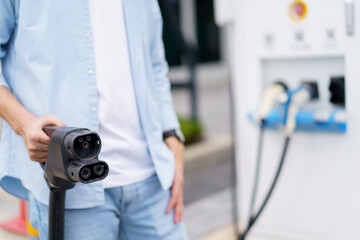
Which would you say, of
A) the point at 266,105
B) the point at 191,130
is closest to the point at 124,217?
the point at 266,105

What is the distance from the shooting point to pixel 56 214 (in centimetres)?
135

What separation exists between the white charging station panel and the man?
1071 millimetres

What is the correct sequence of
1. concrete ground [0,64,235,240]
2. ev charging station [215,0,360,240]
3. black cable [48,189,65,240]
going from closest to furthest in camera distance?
black cable [48,189,65,240] < ev charging station [215,0,360,240] < concrete ground [0,64,235,240]

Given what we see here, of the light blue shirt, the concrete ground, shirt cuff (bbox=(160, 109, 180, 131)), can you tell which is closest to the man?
the light blue shirt

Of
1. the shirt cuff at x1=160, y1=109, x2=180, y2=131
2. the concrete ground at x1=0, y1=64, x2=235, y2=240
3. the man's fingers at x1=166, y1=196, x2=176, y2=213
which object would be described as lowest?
the concrete ground at x1=0, y1=64, x2=235, y2=240

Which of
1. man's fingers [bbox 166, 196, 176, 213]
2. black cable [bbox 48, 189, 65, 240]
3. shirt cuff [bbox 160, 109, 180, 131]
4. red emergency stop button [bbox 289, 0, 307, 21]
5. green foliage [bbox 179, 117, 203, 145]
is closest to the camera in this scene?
black cable [bbox 48, 189, 65, 240]

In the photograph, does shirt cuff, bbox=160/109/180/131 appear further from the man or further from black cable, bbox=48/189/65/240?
black cable, bbox=48/189/65/240

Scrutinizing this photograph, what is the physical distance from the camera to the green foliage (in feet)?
18.9

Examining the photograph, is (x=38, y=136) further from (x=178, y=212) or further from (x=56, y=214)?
(x=178, y=212)

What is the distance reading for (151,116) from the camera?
5.24 ft

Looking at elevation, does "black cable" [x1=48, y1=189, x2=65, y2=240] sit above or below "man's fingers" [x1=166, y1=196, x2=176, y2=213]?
above

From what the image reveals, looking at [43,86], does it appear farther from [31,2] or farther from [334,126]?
[334,126]

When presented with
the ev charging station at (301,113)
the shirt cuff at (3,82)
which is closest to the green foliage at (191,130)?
the ev charging station at (301,113)

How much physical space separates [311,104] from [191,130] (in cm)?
337
